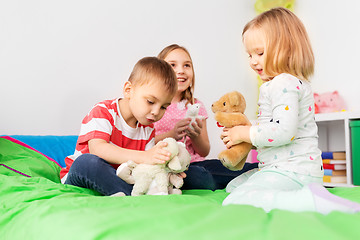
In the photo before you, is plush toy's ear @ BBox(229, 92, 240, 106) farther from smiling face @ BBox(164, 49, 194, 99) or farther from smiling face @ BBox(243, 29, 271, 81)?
smiling face @ BBox(164, 49, 194, 99)

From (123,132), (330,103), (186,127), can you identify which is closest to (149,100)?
(123,132)

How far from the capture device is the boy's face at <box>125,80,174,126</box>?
126cm

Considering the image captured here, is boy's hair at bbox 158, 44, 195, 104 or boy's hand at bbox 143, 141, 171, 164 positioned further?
boy's hair at bbox 158, 44, 195, 104

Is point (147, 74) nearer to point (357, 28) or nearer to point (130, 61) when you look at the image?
point (130, 61)

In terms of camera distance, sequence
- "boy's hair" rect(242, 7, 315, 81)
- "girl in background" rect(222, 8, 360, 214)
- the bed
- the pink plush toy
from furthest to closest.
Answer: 1. the pink plush toy
2. "boy's hair" rect(242, 7, 315, 81)
3. "girl in background" rect(222, 8, 360, 214)
4. the bed

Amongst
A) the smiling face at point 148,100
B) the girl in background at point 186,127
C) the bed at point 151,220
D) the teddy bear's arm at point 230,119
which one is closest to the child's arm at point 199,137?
the girl in background at point 186,127

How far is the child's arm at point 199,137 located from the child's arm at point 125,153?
21.5 inches

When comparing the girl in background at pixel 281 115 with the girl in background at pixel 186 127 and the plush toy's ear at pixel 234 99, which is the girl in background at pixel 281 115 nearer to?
the plush toy's ear at pixel 234 99

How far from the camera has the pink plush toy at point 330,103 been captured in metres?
2.50

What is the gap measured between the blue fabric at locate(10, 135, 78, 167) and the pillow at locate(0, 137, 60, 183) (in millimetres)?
75

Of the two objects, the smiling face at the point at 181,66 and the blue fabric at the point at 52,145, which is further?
the smiling face at the point at 181,66

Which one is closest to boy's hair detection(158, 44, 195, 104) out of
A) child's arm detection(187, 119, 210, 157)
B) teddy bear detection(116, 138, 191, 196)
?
child's arm detection(187, 119, 210, 157)

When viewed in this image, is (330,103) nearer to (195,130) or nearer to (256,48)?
(195,130)

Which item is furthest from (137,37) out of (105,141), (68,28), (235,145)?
(235,145)
